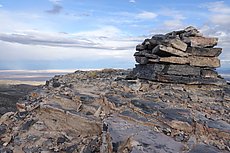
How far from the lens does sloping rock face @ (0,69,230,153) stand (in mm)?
10305

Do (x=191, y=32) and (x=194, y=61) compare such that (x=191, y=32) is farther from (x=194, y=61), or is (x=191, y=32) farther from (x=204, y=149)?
(x=204, y=149)

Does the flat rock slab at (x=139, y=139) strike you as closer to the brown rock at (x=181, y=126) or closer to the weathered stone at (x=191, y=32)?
the brown rock at (x=181, y=126)

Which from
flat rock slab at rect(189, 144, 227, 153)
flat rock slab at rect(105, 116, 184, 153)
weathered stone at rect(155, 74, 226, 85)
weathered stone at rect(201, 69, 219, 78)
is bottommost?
flat rock slab at rect(189, 144, 227, 153)

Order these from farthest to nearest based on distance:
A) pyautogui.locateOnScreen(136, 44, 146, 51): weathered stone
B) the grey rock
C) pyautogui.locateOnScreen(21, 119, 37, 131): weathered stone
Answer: pyautogui.locateOnScreen(136, 44, 146, 51): weathered stone → pyautogui.locateOnScreen(21, 119, 37, 131): weathered stone → the grey rock

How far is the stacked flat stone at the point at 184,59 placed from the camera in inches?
664

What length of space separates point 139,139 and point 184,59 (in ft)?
26.4

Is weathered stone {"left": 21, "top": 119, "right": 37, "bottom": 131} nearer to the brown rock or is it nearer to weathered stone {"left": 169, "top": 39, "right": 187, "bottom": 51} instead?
the brown rock

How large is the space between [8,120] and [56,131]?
3.67 meters

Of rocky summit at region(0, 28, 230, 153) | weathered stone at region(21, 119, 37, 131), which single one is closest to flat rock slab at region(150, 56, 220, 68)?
rocky summit at region(0, 28, 230, 153)

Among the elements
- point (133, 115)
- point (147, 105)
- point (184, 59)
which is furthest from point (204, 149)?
point (184, 59)

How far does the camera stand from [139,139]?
1012 cm

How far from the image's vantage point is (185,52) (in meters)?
17.3

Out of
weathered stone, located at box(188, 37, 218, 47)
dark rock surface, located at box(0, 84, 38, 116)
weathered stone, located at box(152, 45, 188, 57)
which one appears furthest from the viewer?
dark rock surface, located at box(0, 84, 38, 116)

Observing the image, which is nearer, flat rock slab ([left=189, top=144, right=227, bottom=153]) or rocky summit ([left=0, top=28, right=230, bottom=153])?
flat rock slab ([left=189, top=144, right=227, bottom=153])
